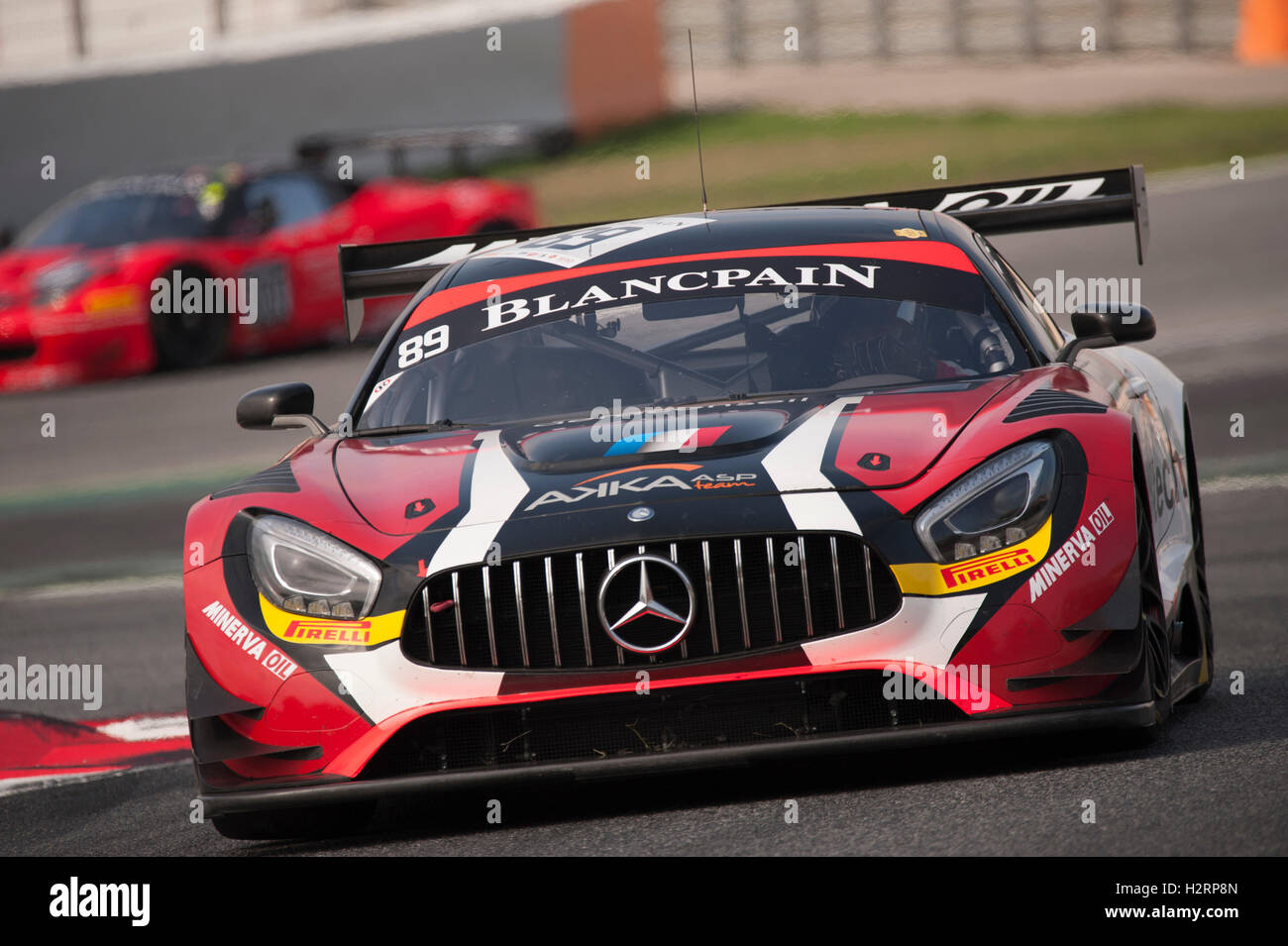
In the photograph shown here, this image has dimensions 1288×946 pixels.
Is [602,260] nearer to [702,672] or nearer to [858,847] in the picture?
[702,672]

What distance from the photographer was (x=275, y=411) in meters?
5.77

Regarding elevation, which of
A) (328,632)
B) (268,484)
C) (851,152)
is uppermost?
(268,484)

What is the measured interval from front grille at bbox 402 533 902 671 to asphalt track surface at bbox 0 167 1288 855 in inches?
15.4

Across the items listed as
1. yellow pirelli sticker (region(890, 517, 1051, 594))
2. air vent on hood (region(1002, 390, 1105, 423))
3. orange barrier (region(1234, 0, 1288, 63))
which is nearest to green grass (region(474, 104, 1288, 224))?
orange barrier (region(1234, 0, 1288, 63))

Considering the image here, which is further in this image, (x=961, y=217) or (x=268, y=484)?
(x=961, y=217)

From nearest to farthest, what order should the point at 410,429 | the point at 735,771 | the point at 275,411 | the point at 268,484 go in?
the point at 268,484 → the point at 735,771 → the point at 410,429 → the point at 275,411

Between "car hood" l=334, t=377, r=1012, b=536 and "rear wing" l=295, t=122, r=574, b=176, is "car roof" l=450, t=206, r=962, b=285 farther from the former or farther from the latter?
"rear wing" l=295, t=122, r=574, b=176

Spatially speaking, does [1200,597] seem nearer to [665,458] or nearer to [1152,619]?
[1152,619]

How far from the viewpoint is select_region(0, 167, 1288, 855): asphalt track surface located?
4.17m

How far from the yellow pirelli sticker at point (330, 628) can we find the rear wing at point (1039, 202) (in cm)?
259

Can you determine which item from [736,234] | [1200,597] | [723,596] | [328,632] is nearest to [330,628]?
[328,632]

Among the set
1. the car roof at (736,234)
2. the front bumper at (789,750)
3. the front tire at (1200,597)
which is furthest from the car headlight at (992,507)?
the car roof at (736,234)

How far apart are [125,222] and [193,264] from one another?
75cm
